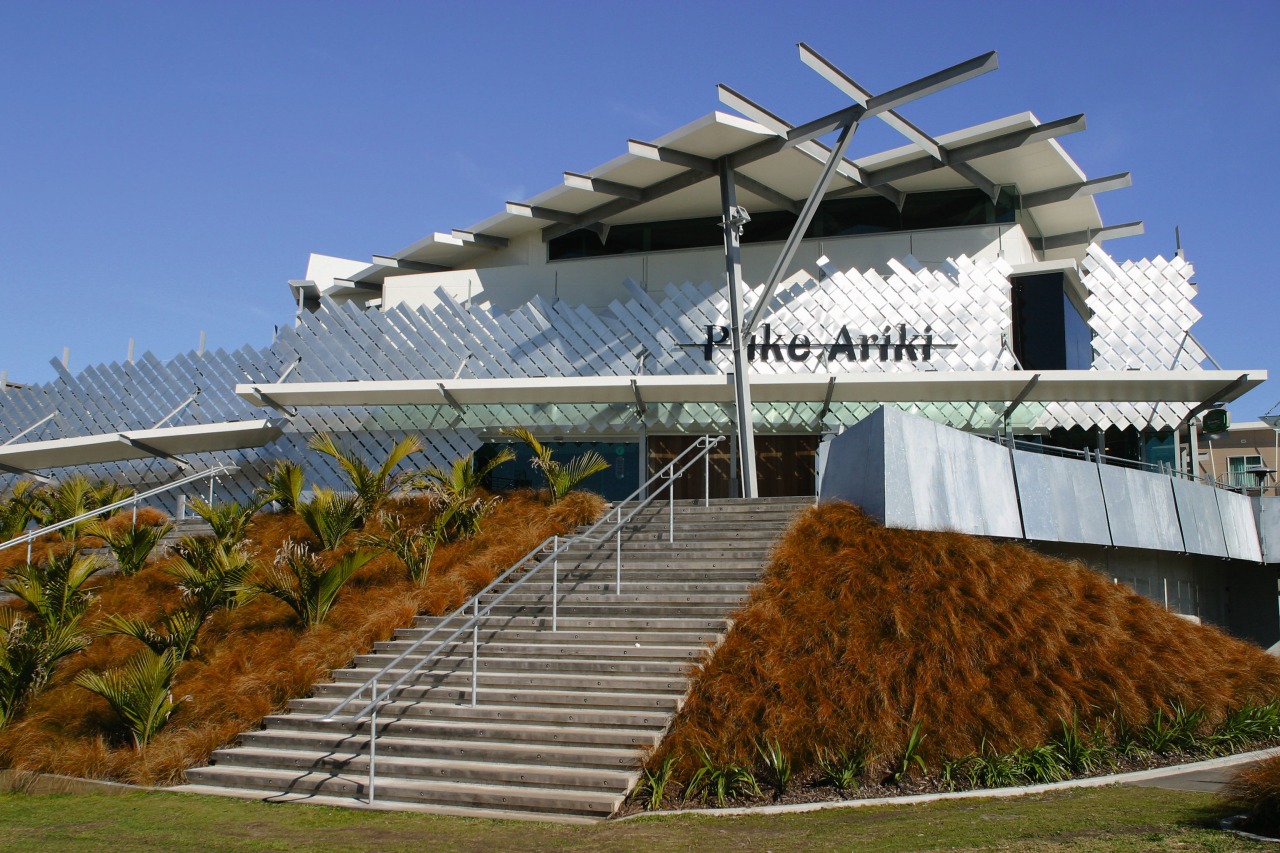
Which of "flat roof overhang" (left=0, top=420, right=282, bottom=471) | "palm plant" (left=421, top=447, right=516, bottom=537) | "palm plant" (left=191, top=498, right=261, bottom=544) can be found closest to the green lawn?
"palm plant" (left=191, top=498, right=261, bottom=544)

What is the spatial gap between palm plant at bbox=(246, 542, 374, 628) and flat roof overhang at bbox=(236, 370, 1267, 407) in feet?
23.9

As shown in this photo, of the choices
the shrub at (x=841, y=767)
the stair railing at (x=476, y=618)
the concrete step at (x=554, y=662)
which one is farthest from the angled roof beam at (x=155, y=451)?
the shrub at (x=841, y=767)

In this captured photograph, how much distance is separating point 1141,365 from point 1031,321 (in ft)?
7.21

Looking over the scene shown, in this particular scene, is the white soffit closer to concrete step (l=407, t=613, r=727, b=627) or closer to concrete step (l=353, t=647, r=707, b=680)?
concrete step (l=407, t=613, r=727, b=627)

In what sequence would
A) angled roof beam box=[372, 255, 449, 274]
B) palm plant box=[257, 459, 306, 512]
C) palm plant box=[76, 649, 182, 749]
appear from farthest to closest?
angled roof beam box=[372, 255, 449, 274], palm plant box=[257, 459, 306, 512], palm plant box=[76, 649, 182, 749]

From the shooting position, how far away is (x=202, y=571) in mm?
12656

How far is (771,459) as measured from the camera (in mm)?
20375

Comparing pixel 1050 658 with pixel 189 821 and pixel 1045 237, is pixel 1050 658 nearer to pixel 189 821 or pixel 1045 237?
pixel 189 821

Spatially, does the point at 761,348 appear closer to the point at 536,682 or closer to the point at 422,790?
the point at 536,682

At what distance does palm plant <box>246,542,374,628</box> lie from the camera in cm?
1223

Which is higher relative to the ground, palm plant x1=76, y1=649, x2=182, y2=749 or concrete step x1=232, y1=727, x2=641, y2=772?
palm plant x1=76, y1=649, x2=182, y2=749

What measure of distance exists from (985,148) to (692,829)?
47.5 ft

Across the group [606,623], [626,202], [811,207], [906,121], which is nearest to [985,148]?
[906,121]

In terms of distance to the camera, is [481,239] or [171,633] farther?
[481,239]
